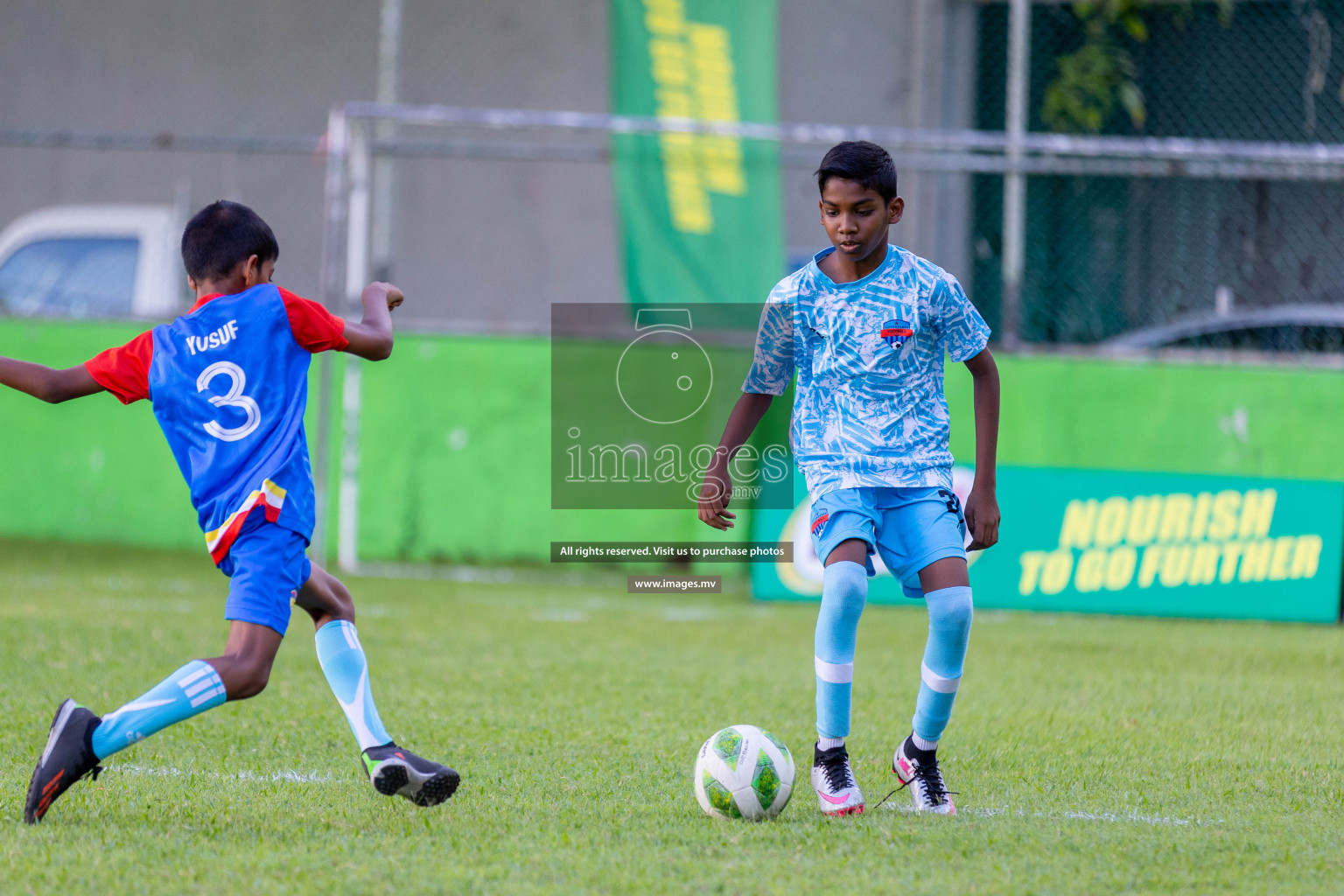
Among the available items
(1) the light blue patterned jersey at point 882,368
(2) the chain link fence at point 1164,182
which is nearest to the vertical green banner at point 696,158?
(2) the chain link fence at point 1164,182

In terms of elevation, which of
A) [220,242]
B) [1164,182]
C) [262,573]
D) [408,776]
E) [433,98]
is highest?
[433,98]

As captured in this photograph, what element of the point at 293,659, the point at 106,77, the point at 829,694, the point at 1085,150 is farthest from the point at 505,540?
the point at 106,77

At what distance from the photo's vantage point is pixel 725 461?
151 inches

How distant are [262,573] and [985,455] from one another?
1775mm

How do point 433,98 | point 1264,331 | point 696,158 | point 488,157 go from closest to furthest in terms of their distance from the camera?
point 488,157, point 696,158, point 1264,331, point 433,98

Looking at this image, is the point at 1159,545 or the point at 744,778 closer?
the point at 744,778

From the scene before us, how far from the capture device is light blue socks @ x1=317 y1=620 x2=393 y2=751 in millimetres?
3385

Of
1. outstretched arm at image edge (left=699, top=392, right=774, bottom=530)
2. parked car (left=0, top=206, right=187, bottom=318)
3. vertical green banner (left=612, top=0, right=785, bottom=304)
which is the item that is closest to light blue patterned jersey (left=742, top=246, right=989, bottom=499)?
outstretched arm at image edge (left=699, top=392, right=774, bottom=530)

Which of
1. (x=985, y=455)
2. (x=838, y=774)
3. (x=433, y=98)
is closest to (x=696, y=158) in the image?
(x=433, y=98)

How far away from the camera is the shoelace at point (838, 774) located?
3594mm

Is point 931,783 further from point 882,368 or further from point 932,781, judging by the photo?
point 882,368

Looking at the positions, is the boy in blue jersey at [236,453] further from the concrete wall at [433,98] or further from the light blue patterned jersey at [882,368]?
the concrete wall at [433,98]

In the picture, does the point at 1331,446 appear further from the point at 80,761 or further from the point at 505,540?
the point at 80,761

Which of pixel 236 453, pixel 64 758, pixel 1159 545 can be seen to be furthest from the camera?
pixel 1159 545
